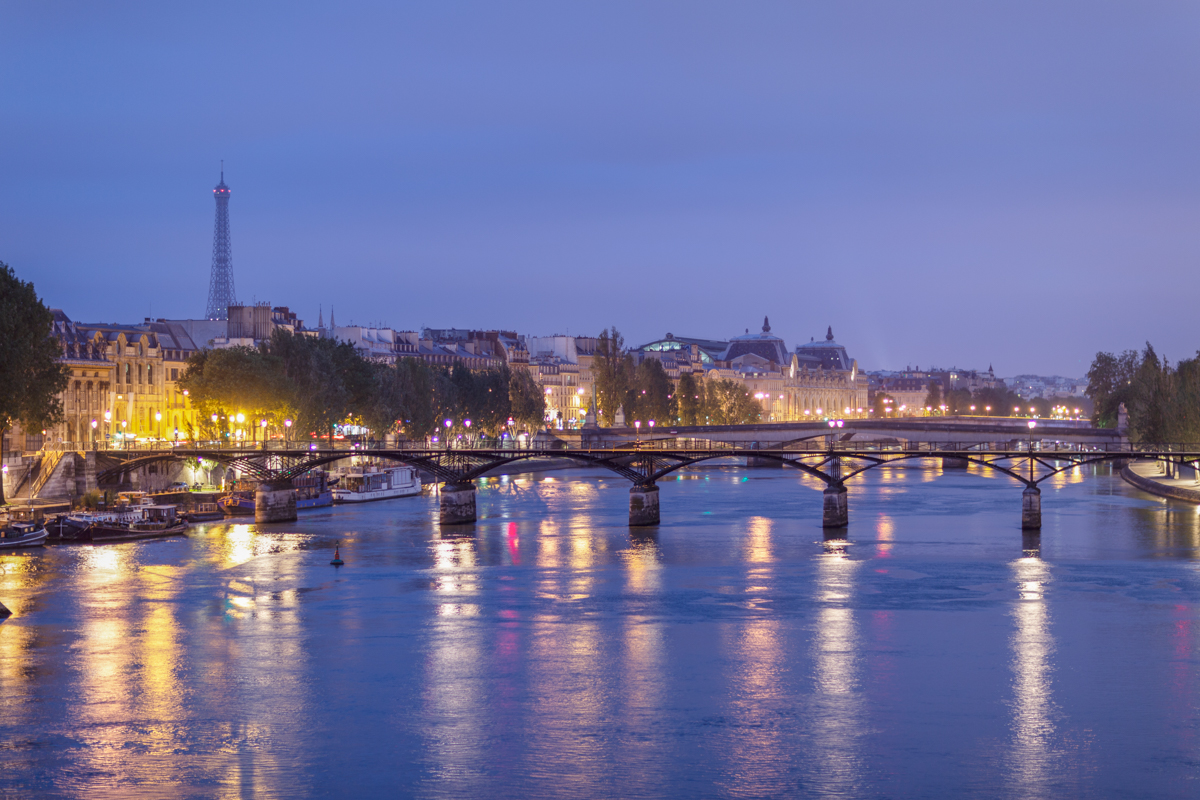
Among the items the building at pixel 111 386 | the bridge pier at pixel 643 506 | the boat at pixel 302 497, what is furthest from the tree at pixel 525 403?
the bridge pier at pixel 643 506

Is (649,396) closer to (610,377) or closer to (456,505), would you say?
(610,377)

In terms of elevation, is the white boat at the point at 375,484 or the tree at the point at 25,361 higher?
the tree at the point at 25,361

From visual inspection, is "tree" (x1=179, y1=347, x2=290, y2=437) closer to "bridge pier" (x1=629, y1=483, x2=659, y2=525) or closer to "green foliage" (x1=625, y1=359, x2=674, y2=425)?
"bridge pier" (x1=629, y1=483, x2=659, y2=525)

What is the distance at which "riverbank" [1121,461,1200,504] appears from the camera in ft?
246

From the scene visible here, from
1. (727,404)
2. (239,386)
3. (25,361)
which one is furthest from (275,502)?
(727,404)

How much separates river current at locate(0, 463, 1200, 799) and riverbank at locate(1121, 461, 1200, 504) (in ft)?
59.5

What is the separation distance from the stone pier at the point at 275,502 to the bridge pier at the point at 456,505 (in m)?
7.59

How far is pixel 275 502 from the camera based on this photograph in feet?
221

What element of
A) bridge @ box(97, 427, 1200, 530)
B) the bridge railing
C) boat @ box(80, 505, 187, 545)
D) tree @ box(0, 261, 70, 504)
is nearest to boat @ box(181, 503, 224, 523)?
boat @ box(80, 505, 187, 545)

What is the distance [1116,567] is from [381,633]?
25.4 metres

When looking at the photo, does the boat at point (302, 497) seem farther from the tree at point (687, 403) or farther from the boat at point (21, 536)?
the tree at point (687, 403)

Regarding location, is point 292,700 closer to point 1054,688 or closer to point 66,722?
point 66,722

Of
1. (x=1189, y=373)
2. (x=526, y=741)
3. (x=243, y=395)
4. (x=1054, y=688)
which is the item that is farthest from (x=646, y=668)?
(x=1189, y=373)

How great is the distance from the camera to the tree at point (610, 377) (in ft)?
409
